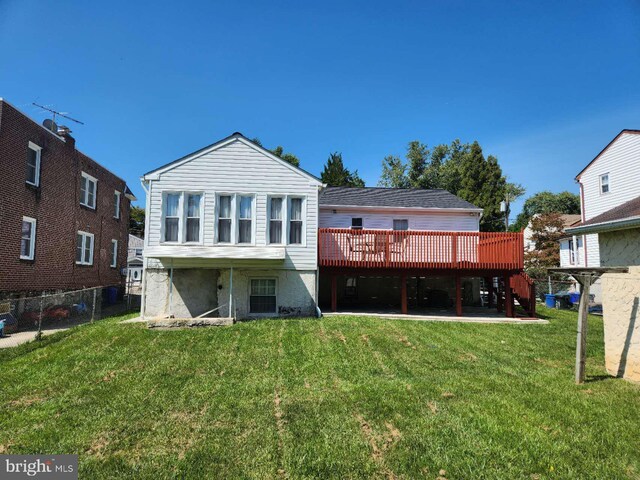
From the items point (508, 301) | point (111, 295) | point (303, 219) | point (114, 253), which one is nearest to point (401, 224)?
point (508, 301)

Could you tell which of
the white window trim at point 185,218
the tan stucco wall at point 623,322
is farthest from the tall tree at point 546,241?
the white window trim at point 185,218

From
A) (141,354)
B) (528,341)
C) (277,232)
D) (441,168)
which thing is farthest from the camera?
(441,168)

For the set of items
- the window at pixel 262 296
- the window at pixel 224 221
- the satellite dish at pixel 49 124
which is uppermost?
the satellite dish at pixel 49 124

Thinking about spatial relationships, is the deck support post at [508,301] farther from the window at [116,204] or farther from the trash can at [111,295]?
the window at [116,204]

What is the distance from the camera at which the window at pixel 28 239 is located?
13636mm

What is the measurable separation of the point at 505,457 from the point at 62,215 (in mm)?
18023

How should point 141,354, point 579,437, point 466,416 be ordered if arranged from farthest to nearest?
1. point 141,354
2. point 466,416
3. point 579,437

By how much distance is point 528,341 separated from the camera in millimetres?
9438

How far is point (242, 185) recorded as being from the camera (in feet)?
41.1

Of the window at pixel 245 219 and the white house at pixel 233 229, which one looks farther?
the window at pixel 245 219

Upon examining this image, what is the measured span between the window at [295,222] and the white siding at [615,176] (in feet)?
50.6

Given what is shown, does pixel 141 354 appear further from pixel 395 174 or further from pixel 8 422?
pixel 395 174

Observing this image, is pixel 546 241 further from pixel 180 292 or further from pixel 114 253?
pixel 114 253

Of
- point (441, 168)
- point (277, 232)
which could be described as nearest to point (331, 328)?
point (277, 232)
